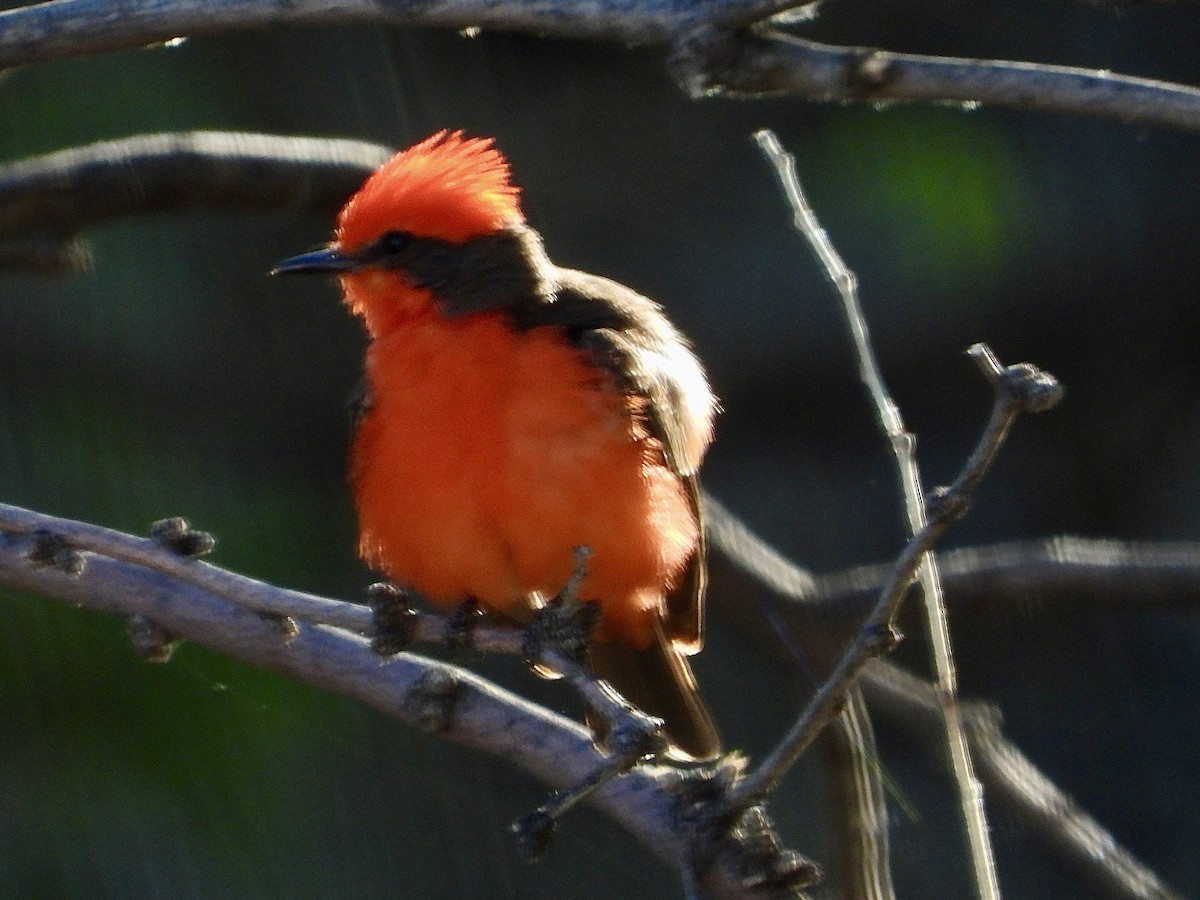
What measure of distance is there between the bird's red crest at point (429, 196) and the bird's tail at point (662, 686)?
92 centimetres

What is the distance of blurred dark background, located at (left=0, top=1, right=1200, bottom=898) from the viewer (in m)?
5.85

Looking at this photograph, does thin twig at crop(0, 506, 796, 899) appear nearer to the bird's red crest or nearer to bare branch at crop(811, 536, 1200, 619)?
the bird's red crest

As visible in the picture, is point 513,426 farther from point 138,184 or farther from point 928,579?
point 138,184

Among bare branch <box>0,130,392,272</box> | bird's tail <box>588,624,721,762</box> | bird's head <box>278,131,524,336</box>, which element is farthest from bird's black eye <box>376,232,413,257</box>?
bird's tail <box>588,624,721,762</box>

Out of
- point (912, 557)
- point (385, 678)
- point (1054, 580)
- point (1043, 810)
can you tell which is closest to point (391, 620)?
point (385, 678)

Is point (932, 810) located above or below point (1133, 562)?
below

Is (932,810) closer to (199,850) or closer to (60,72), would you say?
(199,850)

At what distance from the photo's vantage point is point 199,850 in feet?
17.1

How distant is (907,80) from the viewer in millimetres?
2512

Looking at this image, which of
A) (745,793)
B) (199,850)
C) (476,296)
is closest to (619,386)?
(476,296)

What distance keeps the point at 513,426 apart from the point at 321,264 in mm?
758

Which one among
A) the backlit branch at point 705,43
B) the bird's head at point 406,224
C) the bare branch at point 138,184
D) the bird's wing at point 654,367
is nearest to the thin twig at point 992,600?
the bird's wing at point 654,367

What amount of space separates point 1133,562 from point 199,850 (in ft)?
8.37

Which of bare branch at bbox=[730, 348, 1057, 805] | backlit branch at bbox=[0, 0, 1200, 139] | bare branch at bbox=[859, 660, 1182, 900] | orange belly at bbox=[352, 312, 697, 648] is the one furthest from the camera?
bare branch at bbox=[859, 660, 1182, 900]
